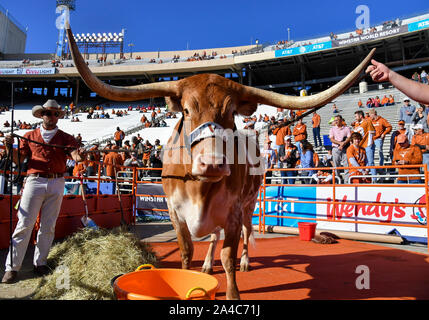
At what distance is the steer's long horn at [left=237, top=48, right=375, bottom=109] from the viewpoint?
2535 millimetres

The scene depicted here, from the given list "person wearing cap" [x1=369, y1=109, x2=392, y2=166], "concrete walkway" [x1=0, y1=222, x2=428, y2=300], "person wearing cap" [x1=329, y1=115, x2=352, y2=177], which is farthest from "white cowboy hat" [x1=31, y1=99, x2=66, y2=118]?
"person wearing cap" [x1=369, y1=109, x2=392, y2=166]

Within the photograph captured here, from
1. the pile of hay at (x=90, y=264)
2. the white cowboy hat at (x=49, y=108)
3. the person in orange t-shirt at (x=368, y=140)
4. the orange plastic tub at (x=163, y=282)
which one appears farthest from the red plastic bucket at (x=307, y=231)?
the white cowboy hat at (x=49, y=108)

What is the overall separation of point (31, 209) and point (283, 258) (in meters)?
3.91

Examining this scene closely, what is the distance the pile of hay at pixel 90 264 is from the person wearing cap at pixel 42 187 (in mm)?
417

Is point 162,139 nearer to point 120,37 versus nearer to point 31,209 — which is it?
point 31,209

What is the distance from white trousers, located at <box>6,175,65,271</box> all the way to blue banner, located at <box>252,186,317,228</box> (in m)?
5.72

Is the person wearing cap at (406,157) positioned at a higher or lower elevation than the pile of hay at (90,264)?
higher

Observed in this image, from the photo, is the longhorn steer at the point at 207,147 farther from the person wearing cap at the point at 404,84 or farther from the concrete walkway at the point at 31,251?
the concrete walkway at the point at 31,251

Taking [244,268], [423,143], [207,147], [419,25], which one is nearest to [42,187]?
[207,147]

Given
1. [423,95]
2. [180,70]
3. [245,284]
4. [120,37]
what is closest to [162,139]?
[180,70]

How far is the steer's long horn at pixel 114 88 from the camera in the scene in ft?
7.56
